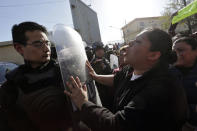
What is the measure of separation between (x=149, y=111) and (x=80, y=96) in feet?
1.59

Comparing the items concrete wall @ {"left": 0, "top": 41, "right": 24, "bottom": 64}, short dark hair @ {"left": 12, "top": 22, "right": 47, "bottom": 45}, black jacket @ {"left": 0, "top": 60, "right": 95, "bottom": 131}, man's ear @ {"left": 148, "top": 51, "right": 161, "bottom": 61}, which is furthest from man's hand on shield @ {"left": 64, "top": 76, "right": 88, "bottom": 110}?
concrete wall @ {"left": 0, "top": 41, "right": 24, "bottom": 64}

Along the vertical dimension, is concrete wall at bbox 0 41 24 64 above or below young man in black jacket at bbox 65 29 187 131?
above

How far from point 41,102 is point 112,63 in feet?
9.13

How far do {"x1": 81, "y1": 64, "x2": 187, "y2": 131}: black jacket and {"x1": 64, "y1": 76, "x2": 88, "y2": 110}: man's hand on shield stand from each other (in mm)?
43

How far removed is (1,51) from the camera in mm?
11953

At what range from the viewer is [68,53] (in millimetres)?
1008

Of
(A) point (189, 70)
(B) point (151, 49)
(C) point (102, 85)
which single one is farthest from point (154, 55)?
(C) point (102, 85)

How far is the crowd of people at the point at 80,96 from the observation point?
0.99 metres

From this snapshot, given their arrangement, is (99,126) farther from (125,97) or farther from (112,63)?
(112,63)

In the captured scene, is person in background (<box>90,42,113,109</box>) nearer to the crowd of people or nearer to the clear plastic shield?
the crowd of people

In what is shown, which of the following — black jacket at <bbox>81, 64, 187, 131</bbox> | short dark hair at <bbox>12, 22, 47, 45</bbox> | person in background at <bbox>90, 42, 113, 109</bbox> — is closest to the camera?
black jacket at <bbox>81, 64, 187, 131</bbox>

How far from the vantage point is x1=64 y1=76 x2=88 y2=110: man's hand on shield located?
1004 mm

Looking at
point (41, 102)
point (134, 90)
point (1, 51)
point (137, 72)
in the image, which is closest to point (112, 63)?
point (137, 72)

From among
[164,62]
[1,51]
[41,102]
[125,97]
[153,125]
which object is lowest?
[153,125]
